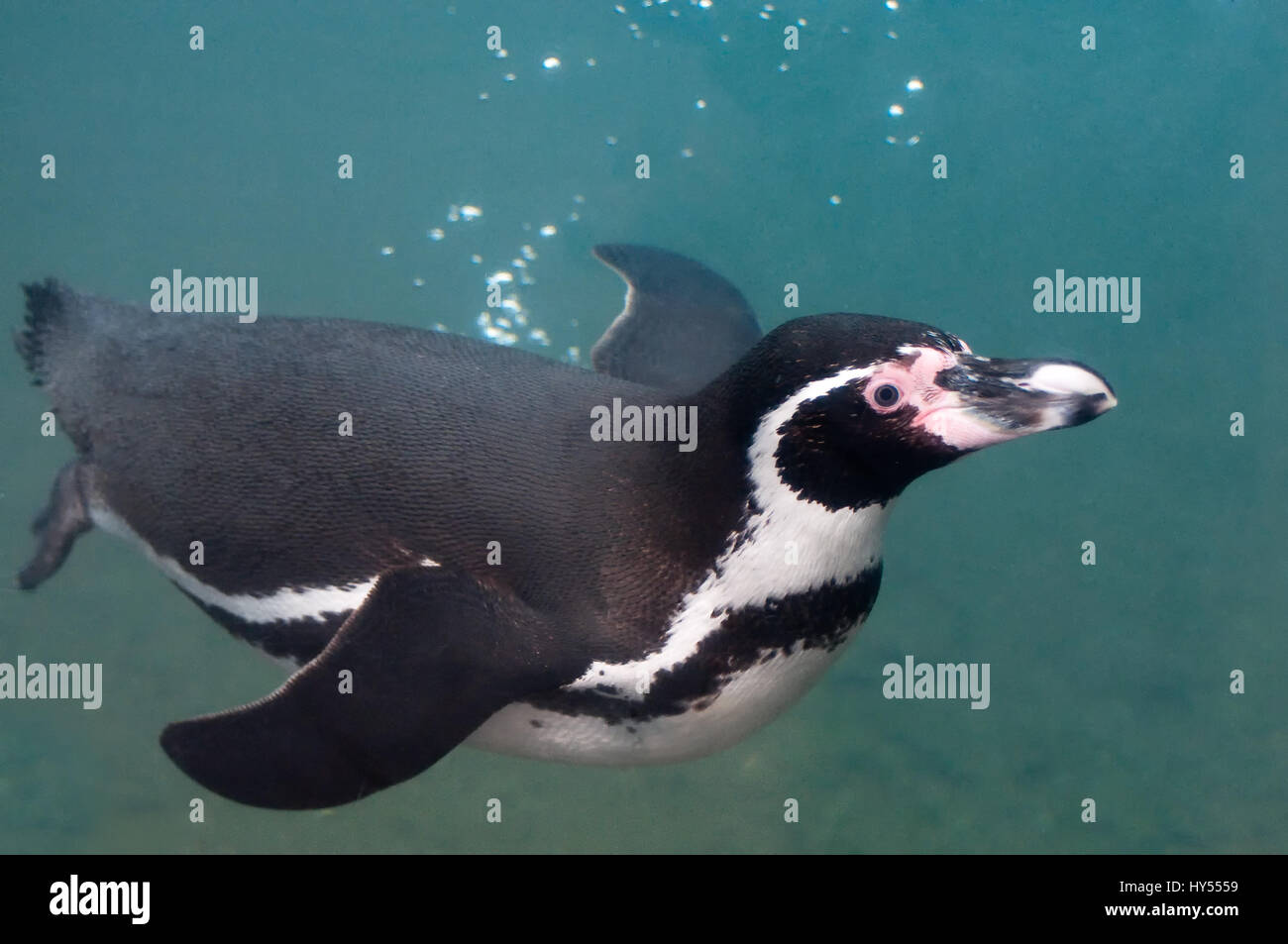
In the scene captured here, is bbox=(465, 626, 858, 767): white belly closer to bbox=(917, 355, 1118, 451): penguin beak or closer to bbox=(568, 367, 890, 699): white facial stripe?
bbox=(568, 367, 890, 699): white facial stripe

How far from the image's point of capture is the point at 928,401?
2.04 metres

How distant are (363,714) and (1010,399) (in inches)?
64.5

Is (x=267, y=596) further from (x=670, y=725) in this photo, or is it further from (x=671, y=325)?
(x=671, y=325)

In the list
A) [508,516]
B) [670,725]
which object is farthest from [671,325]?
[670,725]

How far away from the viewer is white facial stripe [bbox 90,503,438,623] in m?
2.27

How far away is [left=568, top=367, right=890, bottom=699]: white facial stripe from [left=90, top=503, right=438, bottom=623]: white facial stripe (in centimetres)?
62

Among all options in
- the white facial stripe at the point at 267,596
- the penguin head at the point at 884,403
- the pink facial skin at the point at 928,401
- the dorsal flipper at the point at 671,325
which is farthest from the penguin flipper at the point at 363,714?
the dorsal flipper at the point at 671,325

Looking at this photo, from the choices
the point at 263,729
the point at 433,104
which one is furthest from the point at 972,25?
the point at 263,729

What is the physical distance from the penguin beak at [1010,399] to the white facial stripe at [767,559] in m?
0.29

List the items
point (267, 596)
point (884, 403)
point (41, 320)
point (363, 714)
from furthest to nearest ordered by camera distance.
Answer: point (41, 320) < point (267, 596) < point (884, 403) < point (363, 714)

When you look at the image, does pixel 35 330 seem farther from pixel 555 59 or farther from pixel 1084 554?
pixel 555 59

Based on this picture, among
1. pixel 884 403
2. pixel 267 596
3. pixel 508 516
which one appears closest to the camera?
pixel 884 403

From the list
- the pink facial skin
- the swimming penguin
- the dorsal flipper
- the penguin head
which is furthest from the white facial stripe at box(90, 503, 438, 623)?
the dorsal flipper
